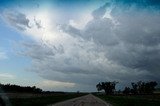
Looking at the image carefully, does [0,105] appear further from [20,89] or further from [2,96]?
[20,89]

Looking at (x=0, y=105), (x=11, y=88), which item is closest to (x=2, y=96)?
(x=0, y=105)

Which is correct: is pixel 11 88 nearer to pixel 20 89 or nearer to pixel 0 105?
pixel 20 89

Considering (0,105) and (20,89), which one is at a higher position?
(20,89)

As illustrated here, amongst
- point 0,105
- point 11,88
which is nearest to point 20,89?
point 11,88

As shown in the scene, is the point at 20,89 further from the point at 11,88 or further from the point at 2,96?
the point at 2,96

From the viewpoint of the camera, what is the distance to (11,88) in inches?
7224

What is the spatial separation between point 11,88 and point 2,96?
17717cm

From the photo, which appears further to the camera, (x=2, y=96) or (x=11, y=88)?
(x=11, y=88)

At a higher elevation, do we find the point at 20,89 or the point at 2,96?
the point at 20,89

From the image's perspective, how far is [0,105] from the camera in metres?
11.4

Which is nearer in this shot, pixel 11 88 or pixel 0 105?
pixel 0 105

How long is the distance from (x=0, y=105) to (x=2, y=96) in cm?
46

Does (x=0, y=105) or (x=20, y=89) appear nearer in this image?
(x=0, y=105)

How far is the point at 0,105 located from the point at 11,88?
177 meters
